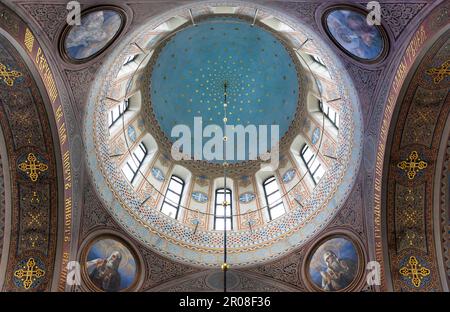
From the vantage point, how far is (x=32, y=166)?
12234 mm

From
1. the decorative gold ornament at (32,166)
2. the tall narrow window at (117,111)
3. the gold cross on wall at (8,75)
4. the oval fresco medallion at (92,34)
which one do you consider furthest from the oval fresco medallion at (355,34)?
the decorative gold ornament at (32,166)

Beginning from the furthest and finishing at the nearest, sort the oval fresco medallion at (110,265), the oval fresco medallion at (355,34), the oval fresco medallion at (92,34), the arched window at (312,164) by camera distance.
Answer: the arched window at (312,164) → the oval fresco medallion at (110,265) → the oval fresco medallion at (92,34) → the oval fresco medallion at (355,34)

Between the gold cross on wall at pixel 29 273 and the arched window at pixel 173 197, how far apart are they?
4.28 meters

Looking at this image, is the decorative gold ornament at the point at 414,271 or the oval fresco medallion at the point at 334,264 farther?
the oval fresco medallion at the point at 334,264

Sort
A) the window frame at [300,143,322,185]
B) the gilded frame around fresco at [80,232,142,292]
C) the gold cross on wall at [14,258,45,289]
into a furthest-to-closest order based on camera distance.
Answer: the window frame at [300,143,322,185] < the gilded frame around fresco at [80,232,142,292] < the gold cross on wall at [14,258,45,289]

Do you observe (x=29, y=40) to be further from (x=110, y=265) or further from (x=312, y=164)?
(x=312, y=164)

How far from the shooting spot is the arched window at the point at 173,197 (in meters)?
16.0

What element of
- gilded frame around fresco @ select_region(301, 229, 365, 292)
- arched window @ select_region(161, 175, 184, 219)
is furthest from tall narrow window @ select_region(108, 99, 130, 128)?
gilded frame around fresco @ select_region(301, 229, 365, 292)

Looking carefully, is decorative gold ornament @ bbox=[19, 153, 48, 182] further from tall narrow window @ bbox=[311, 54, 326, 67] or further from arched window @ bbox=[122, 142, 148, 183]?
tall narrow window @ bbox=[311, 54, 326, 67]

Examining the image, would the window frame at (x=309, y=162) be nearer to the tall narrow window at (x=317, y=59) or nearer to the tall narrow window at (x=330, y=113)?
the tall narrow window at (x=330, y=113)

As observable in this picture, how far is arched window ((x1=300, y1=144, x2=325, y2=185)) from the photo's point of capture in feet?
50.4

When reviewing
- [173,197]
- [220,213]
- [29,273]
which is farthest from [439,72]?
[29,273]

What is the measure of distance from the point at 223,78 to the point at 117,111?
3.73 metres

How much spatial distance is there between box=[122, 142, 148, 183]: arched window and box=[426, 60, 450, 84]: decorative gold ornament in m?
8.55
